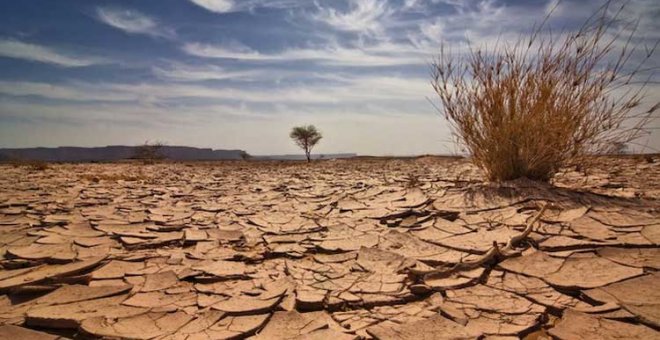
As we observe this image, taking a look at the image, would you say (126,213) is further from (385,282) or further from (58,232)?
(385,282)

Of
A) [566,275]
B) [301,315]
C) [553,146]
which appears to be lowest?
[301,315]

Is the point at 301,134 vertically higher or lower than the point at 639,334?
higher

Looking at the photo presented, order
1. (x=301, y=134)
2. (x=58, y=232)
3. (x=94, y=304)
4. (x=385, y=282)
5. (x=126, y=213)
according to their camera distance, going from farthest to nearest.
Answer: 1. (x=301, y=134)
2. (x=126, y=213)
3. (x=58, y=232)
4. (x=385, y=282)
5. (x=94, y=304)

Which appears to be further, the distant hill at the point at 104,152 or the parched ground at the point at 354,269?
the distant hill at the point at 104,152

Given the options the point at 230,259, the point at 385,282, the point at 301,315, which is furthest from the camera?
the point at 230,259

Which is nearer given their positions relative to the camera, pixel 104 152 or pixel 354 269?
pixel 354 269

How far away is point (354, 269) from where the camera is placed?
6.30ft

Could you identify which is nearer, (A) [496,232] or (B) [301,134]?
(A) [496,232]

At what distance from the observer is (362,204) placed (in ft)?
11.0

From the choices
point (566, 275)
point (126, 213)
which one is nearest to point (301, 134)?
point (126, 213)

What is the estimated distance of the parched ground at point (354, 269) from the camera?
1.35 m

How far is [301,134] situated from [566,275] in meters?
27.8

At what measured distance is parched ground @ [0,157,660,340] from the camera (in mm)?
1351

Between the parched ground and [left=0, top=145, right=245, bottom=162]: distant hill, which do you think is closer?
the parched ground
